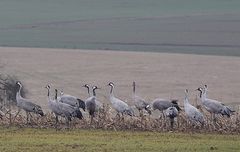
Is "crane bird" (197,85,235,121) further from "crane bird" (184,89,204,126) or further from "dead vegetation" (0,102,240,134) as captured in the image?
"crane bird" (184,89,204,126)

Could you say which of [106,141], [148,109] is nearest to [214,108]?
[148,109]

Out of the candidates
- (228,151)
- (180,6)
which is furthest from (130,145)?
(180,6)

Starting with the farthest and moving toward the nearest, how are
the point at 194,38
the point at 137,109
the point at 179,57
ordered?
the point at 194,38
the point at 179,57
the point at 137,109

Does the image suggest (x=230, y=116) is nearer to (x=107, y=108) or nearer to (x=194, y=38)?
(x=107, y=108)

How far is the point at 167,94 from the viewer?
112 ft

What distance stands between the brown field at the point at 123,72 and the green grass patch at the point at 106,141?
7.22 meters

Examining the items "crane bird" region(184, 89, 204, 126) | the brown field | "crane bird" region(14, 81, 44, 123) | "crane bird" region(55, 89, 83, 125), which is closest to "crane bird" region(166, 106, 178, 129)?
"crane bird" region(184, 89, 204, 126)

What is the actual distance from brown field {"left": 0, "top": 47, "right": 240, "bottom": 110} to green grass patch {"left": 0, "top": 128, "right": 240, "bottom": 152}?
722 cm

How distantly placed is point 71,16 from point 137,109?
36735 mm

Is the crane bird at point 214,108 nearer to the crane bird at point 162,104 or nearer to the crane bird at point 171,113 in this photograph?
the crane bird at point 162,104

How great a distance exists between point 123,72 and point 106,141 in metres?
17.4

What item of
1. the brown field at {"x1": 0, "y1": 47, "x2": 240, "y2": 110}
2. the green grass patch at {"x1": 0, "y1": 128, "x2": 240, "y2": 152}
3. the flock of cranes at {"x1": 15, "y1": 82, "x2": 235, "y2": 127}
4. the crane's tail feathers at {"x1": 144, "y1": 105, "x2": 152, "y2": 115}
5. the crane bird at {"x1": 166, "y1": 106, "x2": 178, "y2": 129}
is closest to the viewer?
the green grass patch at {"x1": 0, "y1": 128, "x2": 240, "y2": 152}

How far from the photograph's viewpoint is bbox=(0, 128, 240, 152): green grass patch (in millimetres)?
20562

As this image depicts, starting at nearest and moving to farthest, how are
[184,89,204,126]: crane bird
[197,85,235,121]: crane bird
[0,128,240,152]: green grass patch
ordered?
[0,128,240,152]: green grass patch → [184,89,204,126]: crane bird → [197,85,235,121]: crane bird
